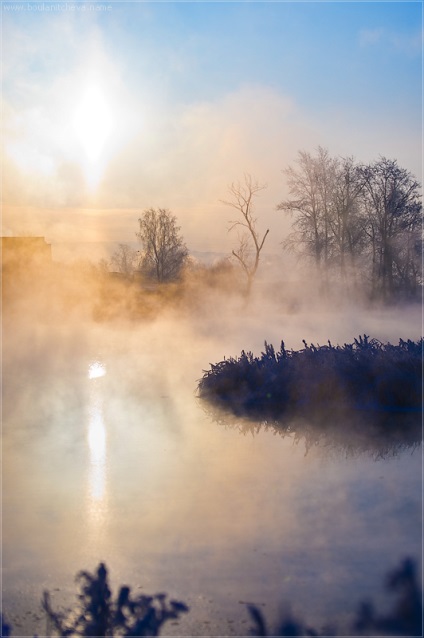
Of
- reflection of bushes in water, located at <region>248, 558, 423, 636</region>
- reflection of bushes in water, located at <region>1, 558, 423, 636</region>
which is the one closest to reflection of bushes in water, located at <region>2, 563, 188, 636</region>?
reflection of bushes in water, located at <region>1, 558, 423, 636</region>

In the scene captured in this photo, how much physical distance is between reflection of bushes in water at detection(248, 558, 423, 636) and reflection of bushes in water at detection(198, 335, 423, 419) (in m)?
3.71

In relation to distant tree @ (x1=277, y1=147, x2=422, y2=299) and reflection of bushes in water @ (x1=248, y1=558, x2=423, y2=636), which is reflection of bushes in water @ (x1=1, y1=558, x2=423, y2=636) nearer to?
reflection of bushes in water @ (x1=248, y1=558, x2=423, y2=636)

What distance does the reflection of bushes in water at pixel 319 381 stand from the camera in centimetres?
687

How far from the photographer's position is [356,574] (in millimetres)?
3191

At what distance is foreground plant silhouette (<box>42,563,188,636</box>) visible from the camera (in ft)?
9.11

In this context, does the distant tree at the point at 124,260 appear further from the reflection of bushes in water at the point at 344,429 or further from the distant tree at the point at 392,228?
the reflection of bushes in water at the point at 344,429

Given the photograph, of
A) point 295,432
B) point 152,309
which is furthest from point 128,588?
point 152,309

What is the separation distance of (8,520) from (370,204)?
22.3 metres

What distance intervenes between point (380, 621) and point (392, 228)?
73.6 ft

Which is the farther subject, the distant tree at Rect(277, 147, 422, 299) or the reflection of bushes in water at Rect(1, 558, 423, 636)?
the distant tree at Rect(277, 147, 422, 299)

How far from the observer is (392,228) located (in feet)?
78.7

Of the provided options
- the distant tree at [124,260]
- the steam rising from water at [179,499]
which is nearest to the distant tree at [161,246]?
the distant tree at [124,260]

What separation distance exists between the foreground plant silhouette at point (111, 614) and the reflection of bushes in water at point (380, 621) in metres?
0.37

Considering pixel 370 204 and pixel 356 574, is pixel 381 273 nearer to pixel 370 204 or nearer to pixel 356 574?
pixel 370 204
